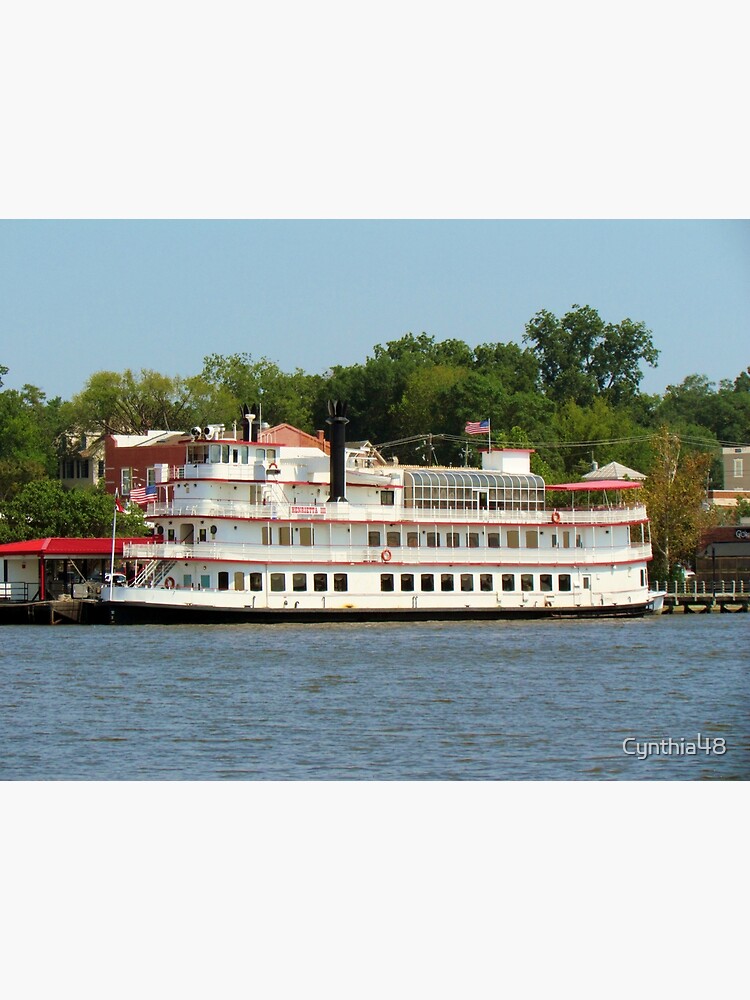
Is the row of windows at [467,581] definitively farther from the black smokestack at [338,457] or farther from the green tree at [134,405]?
the green tree at [134,405]

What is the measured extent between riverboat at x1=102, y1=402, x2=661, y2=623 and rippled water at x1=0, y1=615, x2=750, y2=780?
4.99m

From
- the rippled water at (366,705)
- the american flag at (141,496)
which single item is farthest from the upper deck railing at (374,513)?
the rippled water at (366,705)

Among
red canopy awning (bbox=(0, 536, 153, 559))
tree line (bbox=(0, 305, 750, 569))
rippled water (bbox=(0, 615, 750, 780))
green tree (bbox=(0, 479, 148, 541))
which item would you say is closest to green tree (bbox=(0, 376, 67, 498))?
tree line (bbox=(0, 305, 750, 569))

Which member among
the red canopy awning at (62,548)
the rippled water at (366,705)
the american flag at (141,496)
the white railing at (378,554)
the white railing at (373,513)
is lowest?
the rippled water at (366,705)

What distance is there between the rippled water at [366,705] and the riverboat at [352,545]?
16.4 feet

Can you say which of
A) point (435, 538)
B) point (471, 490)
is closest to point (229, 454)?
point (435, 538)

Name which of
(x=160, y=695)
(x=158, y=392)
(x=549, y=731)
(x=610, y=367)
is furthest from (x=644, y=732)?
(x=610, y=367)

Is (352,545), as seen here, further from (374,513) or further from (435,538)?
(435,538)

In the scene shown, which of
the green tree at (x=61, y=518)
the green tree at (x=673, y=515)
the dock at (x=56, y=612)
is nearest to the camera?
the dock at (x=56, y=612)

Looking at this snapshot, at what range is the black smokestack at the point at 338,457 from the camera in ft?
176

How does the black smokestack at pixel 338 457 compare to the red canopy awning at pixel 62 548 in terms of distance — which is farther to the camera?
the red canopy awning at pixel 62 548

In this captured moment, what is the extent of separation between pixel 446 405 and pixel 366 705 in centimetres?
7238

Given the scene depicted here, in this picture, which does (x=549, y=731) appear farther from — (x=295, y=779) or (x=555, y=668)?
(x=555, y=668)

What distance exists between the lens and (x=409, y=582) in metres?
54.6
